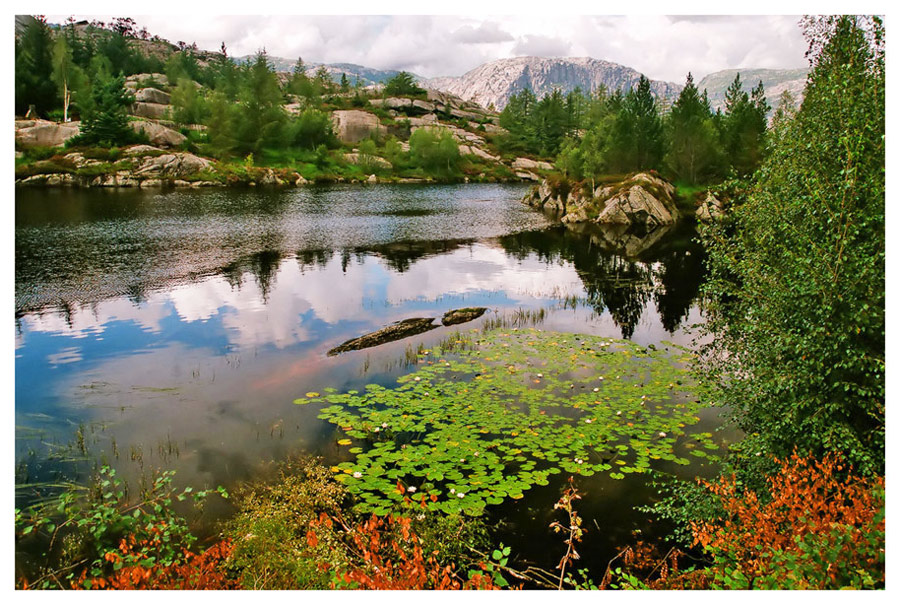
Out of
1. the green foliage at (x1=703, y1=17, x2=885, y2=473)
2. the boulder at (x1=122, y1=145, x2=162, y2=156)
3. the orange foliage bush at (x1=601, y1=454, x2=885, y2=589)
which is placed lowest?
the orange foliage bush at (x1=601, y1=454, x2=885, y2=589)

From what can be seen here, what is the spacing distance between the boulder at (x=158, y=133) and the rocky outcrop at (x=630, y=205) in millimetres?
85672

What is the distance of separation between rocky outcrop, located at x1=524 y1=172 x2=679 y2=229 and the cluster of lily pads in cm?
5011

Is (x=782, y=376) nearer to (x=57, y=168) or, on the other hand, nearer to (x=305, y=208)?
(x=305, y=208)

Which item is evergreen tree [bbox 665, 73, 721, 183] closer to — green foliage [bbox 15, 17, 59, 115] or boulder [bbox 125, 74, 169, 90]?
green foliage [bbox 15, 17, 59, 115]

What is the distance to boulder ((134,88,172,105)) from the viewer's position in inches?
5527

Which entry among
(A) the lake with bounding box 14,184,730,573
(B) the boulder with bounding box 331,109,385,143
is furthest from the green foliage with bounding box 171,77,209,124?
(A) the lake with bounding box 14,184,730,573

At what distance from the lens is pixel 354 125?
546 ft

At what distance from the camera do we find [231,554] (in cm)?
1088

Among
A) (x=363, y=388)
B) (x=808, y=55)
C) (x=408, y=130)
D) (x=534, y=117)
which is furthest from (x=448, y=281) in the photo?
(x=534, y=117)

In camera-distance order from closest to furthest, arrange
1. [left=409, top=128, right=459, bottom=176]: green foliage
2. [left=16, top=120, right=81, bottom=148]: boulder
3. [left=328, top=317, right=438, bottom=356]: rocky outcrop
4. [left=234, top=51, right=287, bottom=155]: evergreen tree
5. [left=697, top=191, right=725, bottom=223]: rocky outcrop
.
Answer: [left=697, top=191, right=725, bottom=223]: rocky outcrop → [left=328, top=317, right=438, bottom=356]: rocky outcrop → [left=16, top=120, right=81, bottom=148]: boulder → [left=234, top=51, right=287, bottom=155]: evergreen tree → [left=409, top=128, right=459, bottom=176]: green foliage

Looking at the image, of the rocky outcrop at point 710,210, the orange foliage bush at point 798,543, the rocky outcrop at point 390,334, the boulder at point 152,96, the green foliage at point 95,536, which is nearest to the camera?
the orange foliage bush at point 798,543

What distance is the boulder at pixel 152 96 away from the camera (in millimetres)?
140375

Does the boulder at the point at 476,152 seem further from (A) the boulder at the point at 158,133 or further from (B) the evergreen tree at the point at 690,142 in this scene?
(B) the evergreen tree at the point at 690,142

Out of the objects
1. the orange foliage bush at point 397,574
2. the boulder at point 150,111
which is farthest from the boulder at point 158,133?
the orange foliage bush at point 397,574
